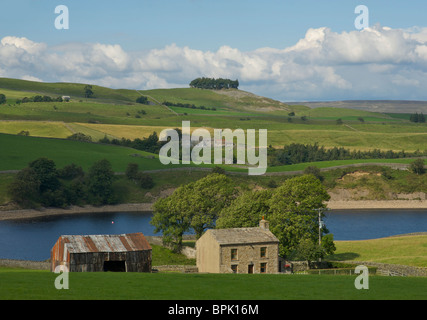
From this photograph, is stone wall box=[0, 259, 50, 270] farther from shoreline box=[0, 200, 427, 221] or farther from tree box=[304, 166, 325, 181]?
tree box=[304, 166, 325, 181]

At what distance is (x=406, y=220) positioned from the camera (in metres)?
127

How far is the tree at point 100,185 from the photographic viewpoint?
146375 millimetres

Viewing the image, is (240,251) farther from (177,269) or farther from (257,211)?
(257,211)

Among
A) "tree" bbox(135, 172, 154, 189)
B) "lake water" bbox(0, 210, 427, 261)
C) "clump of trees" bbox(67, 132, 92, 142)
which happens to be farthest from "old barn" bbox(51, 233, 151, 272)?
"clump of trees" bbox(67, 132, 92, 142)

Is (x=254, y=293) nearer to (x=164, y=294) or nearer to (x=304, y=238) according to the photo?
(x=164, y=294)

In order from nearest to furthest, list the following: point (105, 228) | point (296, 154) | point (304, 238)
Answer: point (304, 238) < point (105, 228) < point (296, 154)

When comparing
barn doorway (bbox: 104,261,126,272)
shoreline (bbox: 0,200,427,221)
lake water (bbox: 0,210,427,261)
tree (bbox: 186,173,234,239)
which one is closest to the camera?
barn doorway (bbox: 104,261,126,272)

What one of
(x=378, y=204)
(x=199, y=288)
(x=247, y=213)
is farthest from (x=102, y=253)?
(x=378, y=204)

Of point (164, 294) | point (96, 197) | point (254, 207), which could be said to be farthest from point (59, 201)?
point (164, 294)

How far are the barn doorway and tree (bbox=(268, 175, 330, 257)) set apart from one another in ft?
60.8

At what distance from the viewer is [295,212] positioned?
2837 inches

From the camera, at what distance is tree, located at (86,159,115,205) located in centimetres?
14638

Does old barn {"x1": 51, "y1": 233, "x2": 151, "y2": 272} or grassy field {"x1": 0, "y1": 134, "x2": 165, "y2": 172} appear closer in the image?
old barn {"x1": 51, "y1": 233, "x2": 151, "y2": 272}

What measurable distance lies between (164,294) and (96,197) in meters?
118
